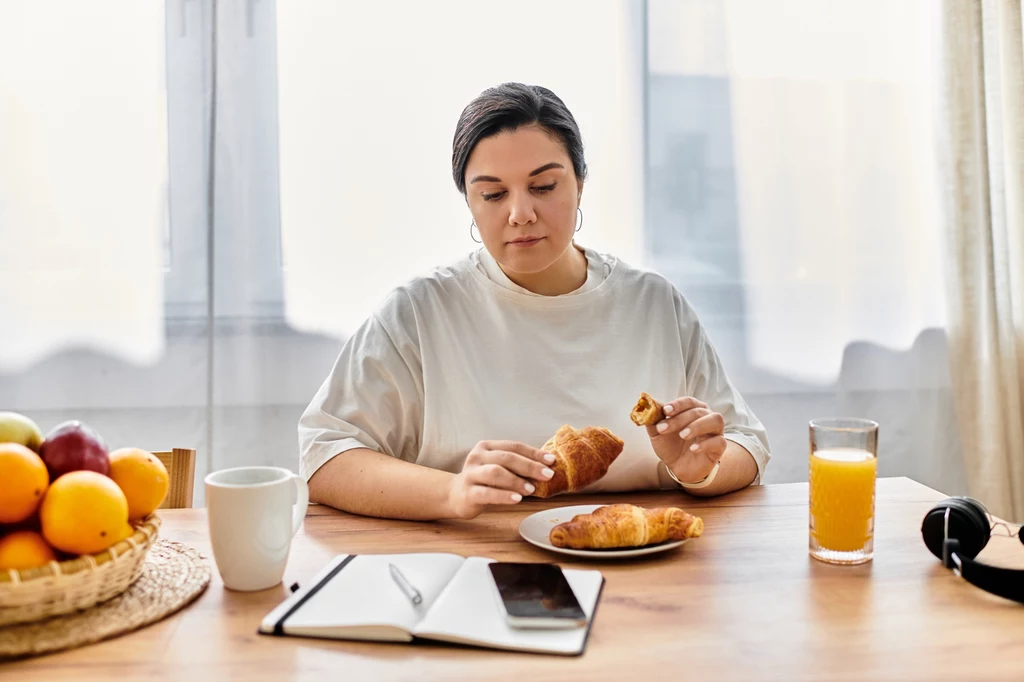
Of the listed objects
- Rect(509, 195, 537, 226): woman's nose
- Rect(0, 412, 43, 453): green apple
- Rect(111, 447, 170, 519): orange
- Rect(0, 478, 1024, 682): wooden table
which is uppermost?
Rect(509, 195, 537, 226): woman's nose

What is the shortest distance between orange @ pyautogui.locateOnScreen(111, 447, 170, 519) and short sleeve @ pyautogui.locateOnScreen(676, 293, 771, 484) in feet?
3.16

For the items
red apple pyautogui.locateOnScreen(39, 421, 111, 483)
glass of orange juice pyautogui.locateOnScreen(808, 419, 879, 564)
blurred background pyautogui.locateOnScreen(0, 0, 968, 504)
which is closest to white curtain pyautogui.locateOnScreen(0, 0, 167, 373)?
blurred background pyautogui.locateOnScreen(0, 0, 968, 504)

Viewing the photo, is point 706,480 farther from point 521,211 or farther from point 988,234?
point 988,234

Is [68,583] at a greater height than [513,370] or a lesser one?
lesser

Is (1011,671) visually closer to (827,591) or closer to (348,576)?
(827,591)

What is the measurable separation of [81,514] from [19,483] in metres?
0.07

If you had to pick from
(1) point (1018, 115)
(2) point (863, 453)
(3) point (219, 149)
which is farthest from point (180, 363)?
(1) point (1018, 115)

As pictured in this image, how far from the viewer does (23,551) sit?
88 cm

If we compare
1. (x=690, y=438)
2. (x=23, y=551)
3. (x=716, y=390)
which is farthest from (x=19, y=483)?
(x=716, y=390)

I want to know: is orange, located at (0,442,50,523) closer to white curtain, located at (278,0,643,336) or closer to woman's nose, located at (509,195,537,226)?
woman's nose, located at (509,195,537,226)

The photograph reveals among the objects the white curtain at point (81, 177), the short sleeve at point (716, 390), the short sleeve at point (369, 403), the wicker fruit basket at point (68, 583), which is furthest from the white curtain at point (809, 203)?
the wicker fruit basket at point (68, 583)

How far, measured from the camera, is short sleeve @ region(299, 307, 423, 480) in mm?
1510

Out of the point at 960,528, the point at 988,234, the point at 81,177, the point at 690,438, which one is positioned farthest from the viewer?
the point at 988,234

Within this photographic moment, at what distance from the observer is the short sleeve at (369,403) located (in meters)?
1.51
